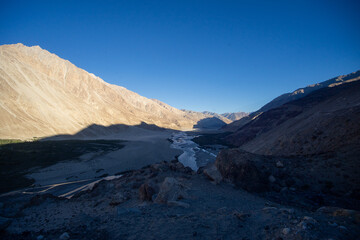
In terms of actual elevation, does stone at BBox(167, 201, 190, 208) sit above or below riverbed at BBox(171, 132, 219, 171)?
above

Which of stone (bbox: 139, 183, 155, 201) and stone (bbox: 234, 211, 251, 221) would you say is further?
stone (bbox: 139, 183, 155, 201)

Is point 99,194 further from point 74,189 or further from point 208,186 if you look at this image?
point 74,189

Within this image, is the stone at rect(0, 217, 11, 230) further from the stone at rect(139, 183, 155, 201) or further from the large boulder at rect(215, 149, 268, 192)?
the large boulder at rect(215, 149, 268, 192)

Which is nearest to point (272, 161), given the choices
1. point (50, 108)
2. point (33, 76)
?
point (50, 108)

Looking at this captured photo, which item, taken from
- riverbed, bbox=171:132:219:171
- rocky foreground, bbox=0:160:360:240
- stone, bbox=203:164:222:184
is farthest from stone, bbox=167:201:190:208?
riverbed, bbox=171:132:219:171

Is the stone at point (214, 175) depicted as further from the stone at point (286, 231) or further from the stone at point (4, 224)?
the stone at point (4, 224)

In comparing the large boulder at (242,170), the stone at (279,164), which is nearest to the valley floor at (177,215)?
the large boulder at (242,170)
